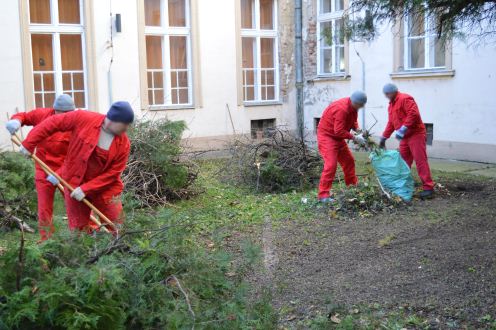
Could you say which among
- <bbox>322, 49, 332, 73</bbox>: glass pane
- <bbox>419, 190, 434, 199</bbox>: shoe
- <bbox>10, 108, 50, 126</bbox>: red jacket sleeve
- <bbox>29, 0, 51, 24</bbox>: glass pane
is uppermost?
<bbox>29, 0, 51, 24</bbox>: glass pane

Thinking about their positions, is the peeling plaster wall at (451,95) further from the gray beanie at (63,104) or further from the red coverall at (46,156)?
the red coverall at (46,156)

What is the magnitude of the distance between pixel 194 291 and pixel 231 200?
18.6ft

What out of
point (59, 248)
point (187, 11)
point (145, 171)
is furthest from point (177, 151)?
point (187, 11)

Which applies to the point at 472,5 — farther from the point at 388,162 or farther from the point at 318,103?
the point at 318,103

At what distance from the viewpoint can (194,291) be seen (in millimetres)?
3734

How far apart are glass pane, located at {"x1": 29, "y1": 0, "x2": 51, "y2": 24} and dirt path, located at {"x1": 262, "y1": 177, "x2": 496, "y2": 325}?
328 inches

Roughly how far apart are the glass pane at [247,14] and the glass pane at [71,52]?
4259 mm

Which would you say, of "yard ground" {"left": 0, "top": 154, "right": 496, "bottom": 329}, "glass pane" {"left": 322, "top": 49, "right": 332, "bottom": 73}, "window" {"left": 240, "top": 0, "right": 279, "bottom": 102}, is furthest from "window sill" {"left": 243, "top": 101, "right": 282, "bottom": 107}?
"yard ground" {"left": 0, "top": 154, "right": 496, "bottom": 329}

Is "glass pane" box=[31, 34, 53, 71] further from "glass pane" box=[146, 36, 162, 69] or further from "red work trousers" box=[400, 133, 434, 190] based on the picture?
"red work trousers" box=[400, 133, 434, 190]

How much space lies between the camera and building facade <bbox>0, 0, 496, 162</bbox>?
12.8 meters

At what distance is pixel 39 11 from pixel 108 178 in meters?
9.06

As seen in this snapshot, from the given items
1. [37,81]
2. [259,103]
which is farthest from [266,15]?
[37,81]

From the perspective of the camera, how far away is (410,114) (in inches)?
351

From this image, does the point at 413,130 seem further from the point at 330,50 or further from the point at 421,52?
the point at 330,50
